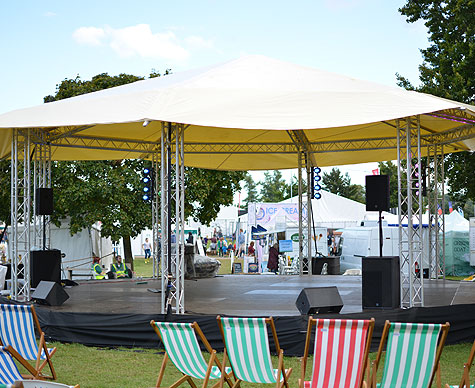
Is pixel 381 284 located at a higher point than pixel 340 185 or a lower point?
lower

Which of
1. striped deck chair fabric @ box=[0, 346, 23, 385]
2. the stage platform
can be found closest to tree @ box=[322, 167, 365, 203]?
the stage platform

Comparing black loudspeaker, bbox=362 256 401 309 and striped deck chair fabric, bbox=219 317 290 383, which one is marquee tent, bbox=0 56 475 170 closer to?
black loudspeaker, bbox=362 256 401 309

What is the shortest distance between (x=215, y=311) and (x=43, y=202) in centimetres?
458

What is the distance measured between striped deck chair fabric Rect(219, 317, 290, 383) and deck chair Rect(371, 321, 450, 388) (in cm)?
95

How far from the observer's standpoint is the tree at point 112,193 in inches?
778

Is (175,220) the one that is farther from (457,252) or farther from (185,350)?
(457,252)

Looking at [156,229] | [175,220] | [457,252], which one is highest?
[175,220]

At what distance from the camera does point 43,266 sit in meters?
11.5

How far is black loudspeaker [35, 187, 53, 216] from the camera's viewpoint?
11836 mm

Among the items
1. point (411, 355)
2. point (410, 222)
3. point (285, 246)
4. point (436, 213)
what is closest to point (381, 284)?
point (410, 222)

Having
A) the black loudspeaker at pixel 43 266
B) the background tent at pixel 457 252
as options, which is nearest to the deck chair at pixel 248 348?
the black loudspeaker at pixel 43 266

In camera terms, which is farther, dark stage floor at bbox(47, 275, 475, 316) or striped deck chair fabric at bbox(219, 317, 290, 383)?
dark stage floor at bbox(47, 275, 475, 316)

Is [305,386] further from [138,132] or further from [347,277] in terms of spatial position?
[347,277]

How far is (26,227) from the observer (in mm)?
10320
